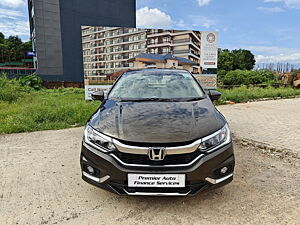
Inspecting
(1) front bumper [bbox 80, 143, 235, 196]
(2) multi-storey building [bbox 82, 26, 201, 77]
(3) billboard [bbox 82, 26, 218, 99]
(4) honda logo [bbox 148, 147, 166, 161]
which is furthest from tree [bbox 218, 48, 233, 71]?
(4) honda logo [bbox 148, 147, 166, 161]

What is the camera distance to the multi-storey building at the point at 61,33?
23.1 m

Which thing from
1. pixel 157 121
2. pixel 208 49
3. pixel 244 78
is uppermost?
pixel 208 49

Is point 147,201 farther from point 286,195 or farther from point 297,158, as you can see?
point 297,158

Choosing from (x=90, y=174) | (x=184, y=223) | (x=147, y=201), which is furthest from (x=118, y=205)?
(x=184, y=223)

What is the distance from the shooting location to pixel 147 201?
243cm

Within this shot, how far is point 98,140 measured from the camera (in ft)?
7.23

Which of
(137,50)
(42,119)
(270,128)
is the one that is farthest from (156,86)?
(137,50)

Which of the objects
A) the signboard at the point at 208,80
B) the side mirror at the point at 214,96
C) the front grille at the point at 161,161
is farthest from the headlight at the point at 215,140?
the signboard at the point at 208,80

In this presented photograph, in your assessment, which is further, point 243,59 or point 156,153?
point 243,59

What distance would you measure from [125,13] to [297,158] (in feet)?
90.6

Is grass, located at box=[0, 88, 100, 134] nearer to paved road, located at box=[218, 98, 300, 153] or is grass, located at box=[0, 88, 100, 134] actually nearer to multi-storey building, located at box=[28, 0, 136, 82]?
paved road, located at box=[218, 98, 300, 153]

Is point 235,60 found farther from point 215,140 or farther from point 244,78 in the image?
point 215,140

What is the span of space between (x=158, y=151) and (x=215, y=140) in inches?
23.6

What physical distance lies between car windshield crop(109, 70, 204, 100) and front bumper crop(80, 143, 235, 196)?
107cm
